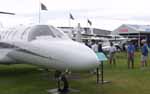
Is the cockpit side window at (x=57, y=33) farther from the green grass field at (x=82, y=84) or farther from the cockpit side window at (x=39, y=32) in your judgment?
the green grass field at (x=82, y=84)

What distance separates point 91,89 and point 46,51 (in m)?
2.40

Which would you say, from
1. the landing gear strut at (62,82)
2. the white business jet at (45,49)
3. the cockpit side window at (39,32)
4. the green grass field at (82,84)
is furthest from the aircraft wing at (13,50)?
the green grass field at (82,84)

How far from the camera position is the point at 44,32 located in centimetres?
1460

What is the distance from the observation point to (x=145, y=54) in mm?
21750

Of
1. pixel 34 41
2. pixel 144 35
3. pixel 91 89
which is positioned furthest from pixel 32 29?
pixel 144 35

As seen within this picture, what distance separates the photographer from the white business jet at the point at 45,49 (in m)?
11.5

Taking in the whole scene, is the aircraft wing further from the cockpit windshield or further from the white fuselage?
the cockpit windshield

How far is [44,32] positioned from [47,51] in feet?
6.38

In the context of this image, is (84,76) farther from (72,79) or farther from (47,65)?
(47,65)

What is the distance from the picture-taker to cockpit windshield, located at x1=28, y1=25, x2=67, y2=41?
14.3 m

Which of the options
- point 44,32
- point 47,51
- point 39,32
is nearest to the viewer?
point 47,51

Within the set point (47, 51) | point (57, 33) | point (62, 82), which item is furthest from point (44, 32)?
point (62, 82)

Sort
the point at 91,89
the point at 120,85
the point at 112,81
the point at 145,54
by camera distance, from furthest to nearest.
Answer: the point at 145,54, the point at 112,81, the point at 120,85, the point at 91,89

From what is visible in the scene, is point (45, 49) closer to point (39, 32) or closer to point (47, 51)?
point (47, 51)
